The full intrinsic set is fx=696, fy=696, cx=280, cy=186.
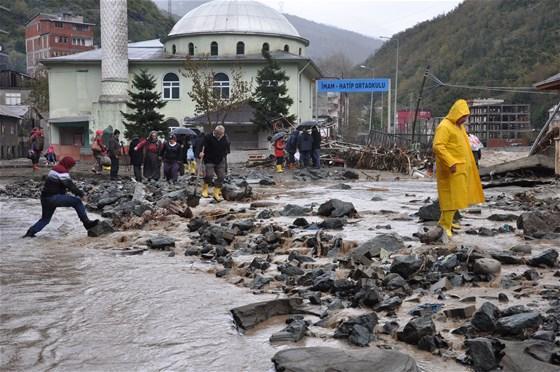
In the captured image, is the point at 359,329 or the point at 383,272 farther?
the point at 383,272

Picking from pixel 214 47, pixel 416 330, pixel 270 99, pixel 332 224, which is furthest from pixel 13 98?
pixel 416 330

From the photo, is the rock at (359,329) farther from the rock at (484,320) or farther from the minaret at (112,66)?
the minaret at (112,66)

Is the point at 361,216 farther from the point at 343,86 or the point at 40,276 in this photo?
the point at 343,86

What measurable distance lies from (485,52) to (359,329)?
239 ft

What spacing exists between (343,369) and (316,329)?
1173mm

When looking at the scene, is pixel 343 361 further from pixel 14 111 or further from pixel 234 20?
pixel 14 111

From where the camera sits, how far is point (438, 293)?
6.30m

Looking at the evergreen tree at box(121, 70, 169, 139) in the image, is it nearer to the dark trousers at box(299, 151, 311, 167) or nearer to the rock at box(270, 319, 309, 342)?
the dark trousers at box(299, 151, 311, 167)

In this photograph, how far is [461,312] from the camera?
17.9 ft

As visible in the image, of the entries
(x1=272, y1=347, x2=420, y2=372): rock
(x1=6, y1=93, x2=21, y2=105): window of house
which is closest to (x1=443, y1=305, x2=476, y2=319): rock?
(x1=272, y1=347, x2=420, y2=372): rock

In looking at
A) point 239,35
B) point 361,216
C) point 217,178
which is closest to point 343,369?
point 361,216

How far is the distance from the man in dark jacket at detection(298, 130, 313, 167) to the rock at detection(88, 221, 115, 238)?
48.6ft

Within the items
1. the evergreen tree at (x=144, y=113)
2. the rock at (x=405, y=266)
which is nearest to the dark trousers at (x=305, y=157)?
the evergreen tree at (x=144, y=113)

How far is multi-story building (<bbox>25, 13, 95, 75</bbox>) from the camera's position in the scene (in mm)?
103844
